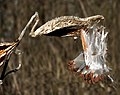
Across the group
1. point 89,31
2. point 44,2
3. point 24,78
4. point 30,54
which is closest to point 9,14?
point 44,2

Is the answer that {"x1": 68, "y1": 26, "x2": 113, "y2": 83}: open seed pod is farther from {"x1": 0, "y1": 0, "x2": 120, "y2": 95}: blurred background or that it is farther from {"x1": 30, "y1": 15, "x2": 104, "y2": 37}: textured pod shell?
{"x1": 0, "y1": 0, "x2": 120, "y2": 95}: blurred background

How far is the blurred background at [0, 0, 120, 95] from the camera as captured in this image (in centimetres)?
346

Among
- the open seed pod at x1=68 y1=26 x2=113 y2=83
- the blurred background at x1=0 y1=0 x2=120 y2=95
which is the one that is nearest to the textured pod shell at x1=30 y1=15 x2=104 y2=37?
the open seed pod at x1=68 y1=26 x2=113 y2=83

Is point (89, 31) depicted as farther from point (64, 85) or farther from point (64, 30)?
point (64, 85)

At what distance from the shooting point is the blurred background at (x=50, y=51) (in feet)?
11.4

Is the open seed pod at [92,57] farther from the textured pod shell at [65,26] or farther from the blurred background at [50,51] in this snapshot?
the blurred background at [50,51]

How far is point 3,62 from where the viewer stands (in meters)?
1.20

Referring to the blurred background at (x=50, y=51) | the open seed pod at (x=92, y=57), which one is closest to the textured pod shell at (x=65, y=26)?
the open seed pod at (x=92, y=57)

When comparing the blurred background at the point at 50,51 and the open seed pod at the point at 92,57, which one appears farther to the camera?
the blurred background at the point at 50,51

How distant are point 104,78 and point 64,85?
2383mm

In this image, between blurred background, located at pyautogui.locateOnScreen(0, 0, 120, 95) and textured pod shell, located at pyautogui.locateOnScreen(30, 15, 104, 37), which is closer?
textured pod shell, located at pyautogui.locateOnScreen(30, 15, 104, 37)

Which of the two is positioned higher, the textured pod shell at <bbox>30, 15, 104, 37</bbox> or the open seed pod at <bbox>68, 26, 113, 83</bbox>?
the textured pod shell at <bbox>30, 15, 104, 37</bbox>

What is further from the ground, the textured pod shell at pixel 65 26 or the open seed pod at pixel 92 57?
the textured pod shell at pixel 65 26

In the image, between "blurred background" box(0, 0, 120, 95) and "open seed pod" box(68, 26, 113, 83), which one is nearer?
"open seed pod" box(68, 26, 113, 83)
